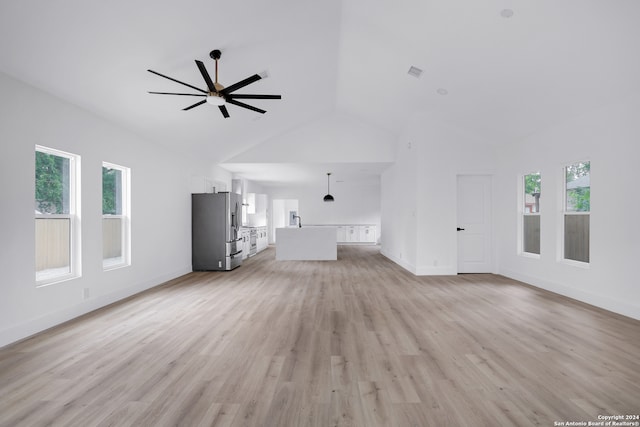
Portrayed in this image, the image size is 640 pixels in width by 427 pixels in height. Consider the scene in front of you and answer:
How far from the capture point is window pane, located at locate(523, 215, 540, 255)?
5.25 meters

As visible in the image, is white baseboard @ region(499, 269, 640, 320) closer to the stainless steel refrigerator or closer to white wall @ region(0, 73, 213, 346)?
the stainless steel refrigerator

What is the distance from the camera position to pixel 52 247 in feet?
11.1

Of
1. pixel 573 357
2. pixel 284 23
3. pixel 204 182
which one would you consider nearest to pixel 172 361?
pixel 573 357

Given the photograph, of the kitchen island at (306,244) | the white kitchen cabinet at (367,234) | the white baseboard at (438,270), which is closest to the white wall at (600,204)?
the white baseboard at (438,270)

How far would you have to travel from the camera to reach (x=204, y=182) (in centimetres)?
718

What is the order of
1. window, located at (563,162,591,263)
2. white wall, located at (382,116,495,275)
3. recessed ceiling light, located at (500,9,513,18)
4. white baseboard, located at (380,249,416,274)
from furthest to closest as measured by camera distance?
white baseboard, located at (380,249,416,274) < white wall, located at (382,116,495,275) < window, located at (563,162,591,263) < recessed ceiling light, located at (500,9,513,18)

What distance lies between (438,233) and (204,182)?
208 inches

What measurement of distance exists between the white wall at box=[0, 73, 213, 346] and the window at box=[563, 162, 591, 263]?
6.55 m

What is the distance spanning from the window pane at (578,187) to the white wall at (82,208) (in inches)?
258

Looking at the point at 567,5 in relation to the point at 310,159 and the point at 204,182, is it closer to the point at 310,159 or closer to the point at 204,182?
the point at 310,159

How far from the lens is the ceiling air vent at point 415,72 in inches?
178

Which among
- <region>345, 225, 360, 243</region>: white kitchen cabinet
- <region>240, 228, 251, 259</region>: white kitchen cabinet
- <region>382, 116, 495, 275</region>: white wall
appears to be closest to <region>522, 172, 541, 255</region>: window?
<region>382, 116, 495, 275</region>: white wall

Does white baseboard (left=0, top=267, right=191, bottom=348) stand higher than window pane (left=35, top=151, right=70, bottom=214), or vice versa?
window pane (left=35, top=151, right=70, bottom=214)

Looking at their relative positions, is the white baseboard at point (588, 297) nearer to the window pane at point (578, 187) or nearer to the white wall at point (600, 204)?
the white wall at point (600, 204)
